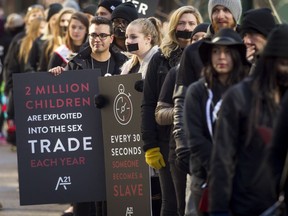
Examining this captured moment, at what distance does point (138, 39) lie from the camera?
1041 cm

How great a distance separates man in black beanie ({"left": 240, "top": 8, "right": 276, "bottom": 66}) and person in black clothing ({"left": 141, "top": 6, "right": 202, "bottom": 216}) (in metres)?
1.66

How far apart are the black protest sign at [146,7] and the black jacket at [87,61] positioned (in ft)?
3.46

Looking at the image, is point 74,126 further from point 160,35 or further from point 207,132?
point 207,132

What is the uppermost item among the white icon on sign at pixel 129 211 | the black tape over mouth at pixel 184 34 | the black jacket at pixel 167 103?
the black tape over mouth at pixel 184 34

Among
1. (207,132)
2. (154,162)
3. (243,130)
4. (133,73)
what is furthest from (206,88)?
(133,73)

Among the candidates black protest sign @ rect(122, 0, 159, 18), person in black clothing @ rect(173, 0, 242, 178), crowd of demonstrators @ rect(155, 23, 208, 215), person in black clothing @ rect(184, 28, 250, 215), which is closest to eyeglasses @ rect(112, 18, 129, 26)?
black protest sign @ rect(122, 0, 159, 18)

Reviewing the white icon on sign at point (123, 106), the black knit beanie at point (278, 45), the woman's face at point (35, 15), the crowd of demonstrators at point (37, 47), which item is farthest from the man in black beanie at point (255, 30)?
the woman's face at point (35, 15)

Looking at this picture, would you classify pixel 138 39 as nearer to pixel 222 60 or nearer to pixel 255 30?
pixel 255 30

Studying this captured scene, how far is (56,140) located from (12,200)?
350 centimetres

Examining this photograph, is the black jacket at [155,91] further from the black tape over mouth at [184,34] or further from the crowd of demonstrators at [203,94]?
the black tape over mouth at [184,34]

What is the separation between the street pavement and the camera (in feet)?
43.6

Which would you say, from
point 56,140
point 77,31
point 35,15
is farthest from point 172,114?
point 35,15

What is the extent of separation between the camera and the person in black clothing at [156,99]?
9.62 meters

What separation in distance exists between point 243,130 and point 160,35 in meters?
4.34
